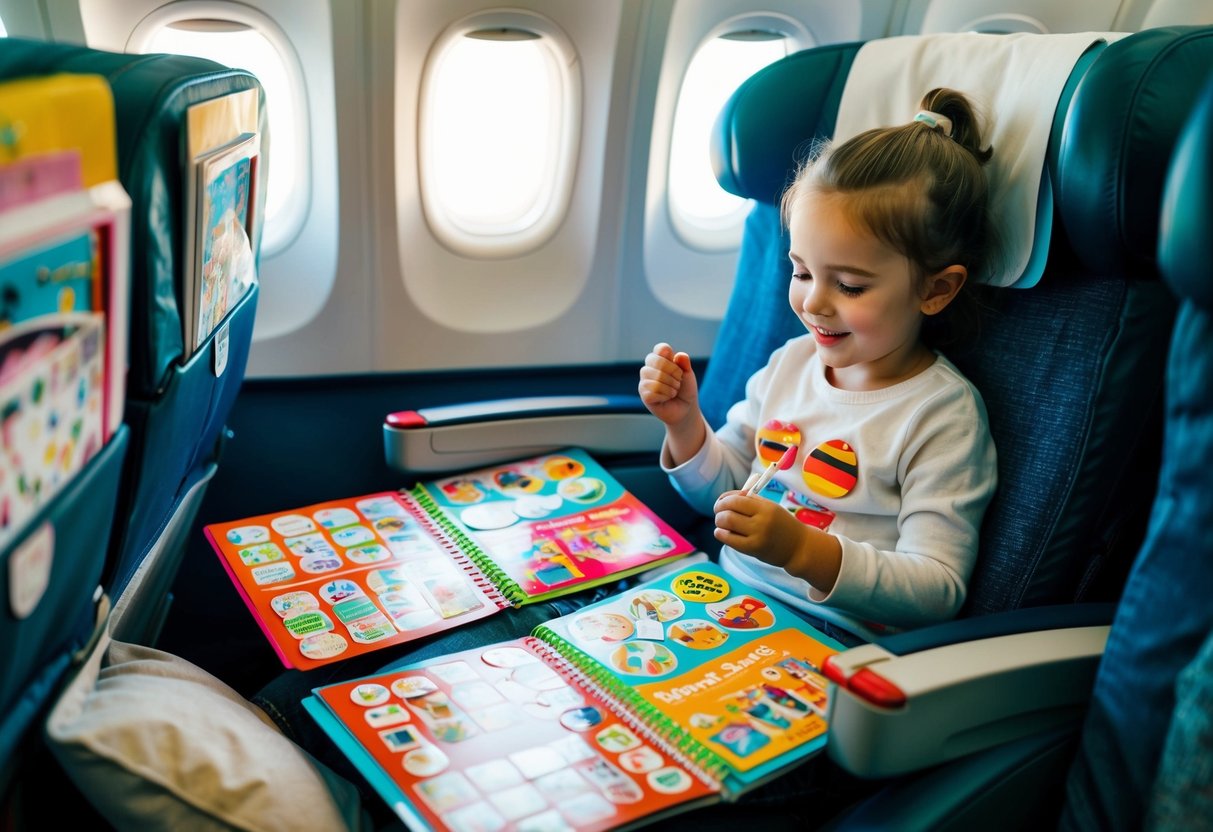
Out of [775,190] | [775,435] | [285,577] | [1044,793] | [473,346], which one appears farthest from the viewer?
[473,346]

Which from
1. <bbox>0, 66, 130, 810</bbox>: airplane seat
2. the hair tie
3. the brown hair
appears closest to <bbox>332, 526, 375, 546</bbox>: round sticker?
<bbox>0, 66, 130, 810</bbox>: airplane seat

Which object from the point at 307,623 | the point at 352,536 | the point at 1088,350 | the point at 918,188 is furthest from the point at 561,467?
the point at 1088,350

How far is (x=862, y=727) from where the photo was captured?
1.12 metres

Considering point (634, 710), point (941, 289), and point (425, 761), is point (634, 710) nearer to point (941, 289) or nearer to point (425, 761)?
point (425, 761)

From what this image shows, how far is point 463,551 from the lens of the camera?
175 centimetres

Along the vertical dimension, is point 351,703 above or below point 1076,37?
below

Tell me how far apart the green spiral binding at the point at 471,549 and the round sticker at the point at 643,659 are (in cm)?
24

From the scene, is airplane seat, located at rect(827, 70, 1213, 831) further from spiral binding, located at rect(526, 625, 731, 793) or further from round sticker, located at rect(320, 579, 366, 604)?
round sticker, located at rect(320, 579, 366, 604)

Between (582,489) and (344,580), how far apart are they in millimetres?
539

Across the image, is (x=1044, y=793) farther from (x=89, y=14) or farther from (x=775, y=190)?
(x=89, y=14)

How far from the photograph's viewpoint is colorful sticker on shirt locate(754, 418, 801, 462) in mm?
1690

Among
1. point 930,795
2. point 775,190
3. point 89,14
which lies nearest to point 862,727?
point 930,795

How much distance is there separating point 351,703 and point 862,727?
0.67m

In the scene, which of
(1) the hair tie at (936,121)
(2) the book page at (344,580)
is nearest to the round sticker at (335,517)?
(2) the book page at (344,580)
